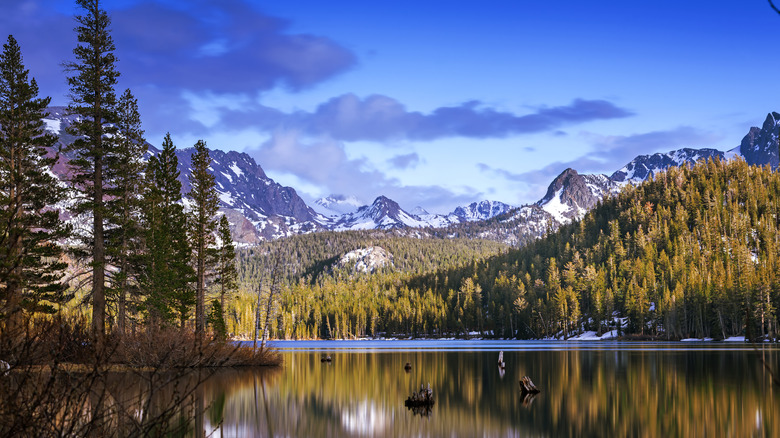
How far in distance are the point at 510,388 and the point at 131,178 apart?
3235 cm

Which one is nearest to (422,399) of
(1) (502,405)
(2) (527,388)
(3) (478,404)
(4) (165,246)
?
(3) (478,404)

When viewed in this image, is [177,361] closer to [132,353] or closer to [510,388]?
[132,353]

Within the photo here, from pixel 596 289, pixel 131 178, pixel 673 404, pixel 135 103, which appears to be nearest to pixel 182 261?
pixel 131 178

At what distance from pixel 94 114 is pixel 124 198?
693 centimetres

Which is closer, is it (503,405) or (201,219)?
(503,405)

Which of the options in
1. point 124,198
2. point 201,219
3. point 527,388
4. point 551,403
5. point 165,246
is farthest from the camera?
point 201,219

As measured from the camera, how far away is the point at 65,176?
45.8 meters

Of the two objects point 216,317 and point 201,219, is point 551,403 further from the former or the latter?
point 216,317

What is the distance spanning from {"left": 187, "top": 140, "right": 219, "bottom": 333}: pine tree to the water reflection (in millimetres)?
16599

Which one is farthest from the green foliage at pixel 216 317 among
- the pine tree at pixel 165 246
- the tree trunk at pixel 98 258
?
the tree trunk at pixel 98 258

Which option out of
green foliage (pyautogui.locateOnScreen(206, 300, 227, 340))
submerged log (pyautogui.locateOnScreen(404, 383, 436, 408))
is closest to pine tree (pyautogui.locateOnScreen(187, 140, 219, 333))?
green foliage (pyautogui.locateOnScreen(206, 300, 227, 340))

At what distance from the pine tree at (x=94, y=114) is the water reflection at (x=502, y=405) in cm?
1368

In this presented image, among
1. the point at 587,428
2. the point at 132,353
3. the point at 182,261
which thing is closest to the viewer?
the point at 587,428

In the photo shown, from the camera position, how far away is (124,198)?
163 ft
